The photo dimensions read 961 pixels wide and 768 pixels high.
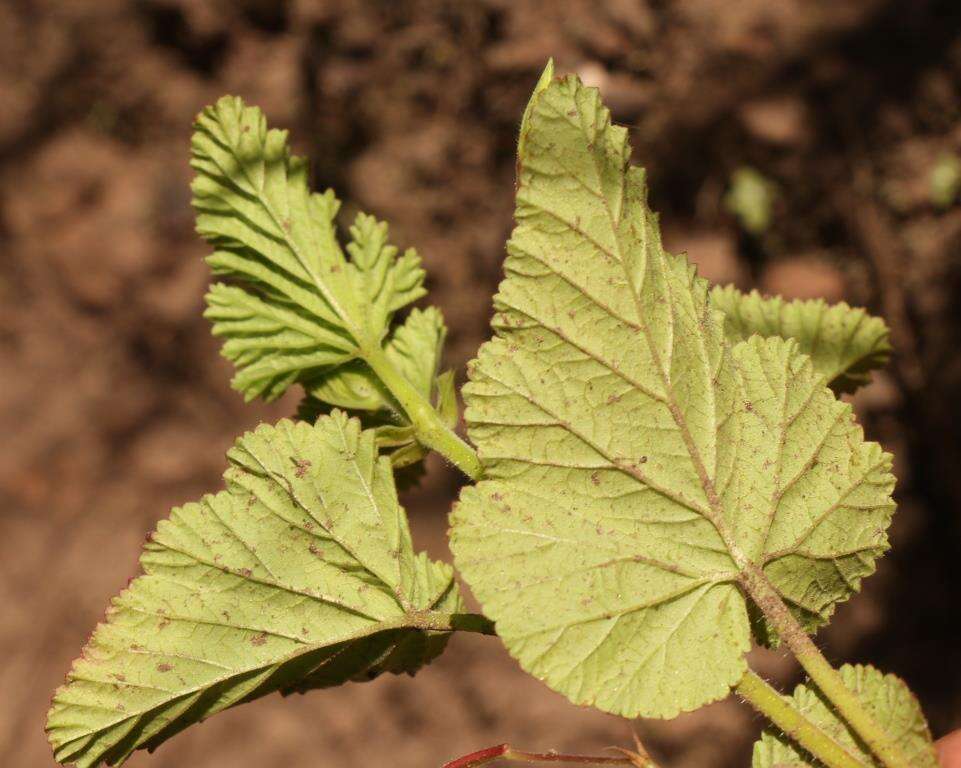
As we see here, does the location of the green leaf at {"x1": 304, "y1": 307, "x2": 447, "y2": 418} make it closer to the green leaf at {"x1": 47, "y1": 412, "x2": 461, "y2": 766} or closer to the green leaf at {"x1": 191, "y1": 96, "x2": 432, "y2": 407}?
the green leaf at {"x1": 191, "y1": 96, "x2": 432, "y2": 407}

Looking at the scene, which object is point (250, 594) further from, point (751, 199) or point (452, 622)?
point (751, 199)

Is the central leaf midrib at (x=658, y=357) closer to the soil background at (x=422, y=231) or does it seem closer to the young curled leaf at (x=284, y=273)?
the young curled leaf at (x=284, y=273)

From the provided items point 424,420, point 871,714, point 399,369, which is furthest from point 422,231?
point 871,714

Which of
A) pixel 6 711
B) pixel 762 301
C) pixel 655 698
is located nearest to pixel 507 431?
pixel 655 698

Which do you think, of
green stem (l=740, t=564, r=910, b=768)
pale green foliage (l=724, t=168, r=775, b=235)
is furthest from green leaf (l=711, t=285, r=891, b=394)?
pale green foliage (l=724, t=168, r=775, b=235)

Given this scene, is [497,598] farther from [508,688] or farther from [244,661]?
[508,688]

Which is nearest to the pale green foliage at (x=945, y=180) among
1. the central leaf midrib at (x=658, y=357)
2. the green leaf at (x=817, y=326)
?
the green leaf at (x=817, y=326)
